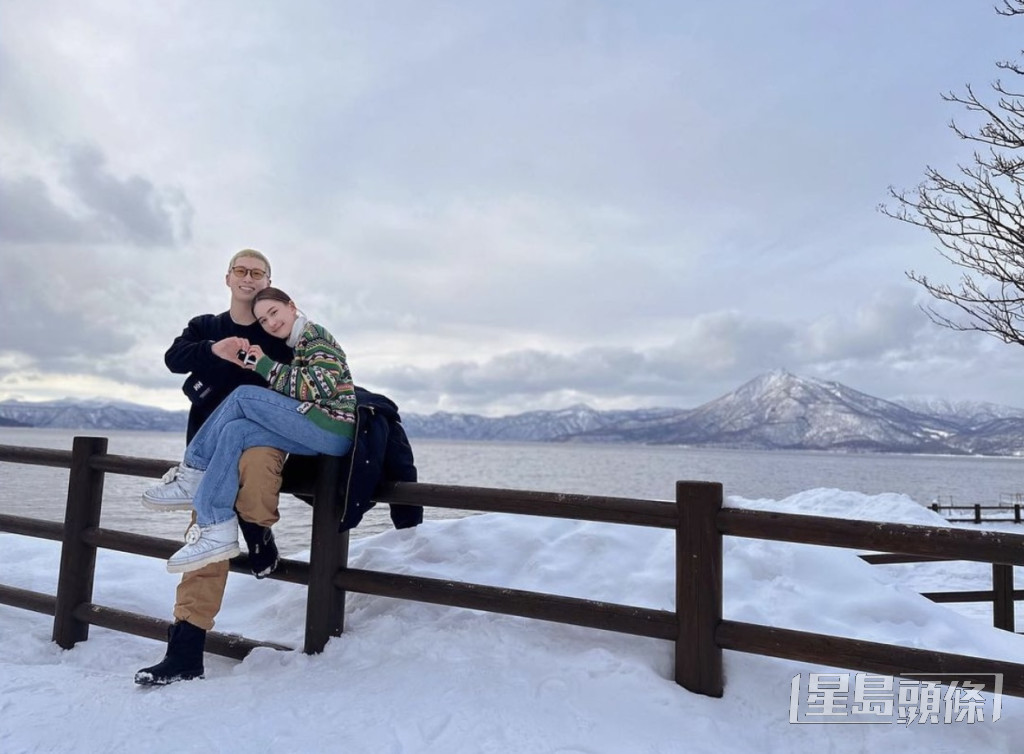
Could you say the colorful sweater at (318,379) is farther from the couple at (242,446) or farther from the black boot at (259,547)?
the black boot at (259,547)

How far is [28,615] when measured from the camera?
17.5ft

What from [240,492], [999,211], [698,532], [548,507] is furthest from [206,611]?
[999,211]

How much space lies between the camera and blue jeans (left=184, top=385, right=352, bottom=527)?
350 centimetres

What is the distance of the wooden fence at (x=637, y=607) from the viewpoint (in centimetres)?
301

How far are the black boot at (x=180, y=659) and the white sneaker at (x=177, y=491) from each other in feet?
2.14

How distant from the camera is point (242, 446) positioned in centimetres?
355

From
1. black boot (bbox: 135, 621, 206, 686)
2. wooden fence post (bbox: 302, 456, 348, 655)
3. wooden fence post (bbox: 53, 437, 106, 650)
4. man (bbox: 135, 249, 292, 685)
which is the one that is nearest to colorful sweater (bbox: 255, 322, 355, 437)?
man (bbox: 135, 249, 292, 685)

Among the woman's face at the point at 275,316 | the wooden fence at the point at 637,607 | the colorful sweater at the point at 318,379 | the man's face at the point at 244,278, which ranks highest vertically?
the man's face at the point at 244,278

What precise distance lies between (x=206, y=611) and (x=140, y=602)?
219 cm

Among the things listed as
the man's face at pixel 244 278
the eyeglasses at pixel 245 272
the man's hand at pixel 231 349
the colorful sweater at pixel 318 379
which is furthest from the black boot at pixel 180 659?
the eyeglasses at pixel 245 272

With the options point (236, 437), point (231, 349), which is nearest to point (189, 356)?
point (231, 349)

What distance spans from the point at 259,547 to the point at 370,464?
779 millimetres

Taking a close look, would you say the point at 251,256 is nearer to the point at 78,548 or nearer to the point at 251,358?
the point at 251,358

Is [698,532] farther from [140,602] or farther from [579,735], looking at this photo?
[140,602]
